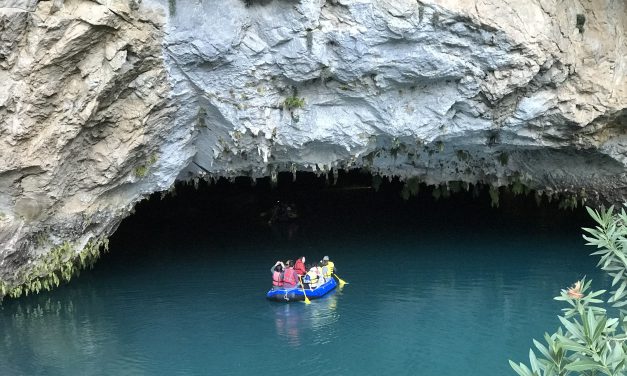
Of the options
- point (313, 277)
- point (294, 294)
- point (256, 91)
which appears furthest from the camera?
point (313, 277)

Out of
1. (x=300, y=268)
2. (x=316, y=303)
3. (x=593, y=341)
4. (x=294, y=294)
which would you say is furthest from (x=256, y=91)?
(x=593, y=341)

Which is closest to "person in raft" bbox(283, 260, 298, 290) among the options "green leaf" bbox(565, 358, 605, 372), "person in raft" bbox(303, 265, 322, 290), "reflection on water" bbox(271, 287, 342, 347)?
"person in raft" bbox(303, 265, 322, 290)

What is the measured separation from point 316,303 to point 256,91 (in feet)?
14.9

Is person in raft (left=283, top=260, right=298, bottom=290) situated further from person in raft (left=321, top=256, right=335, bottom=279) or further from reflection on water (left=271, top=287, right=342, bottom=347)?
person in raft (left=321, top=256, right=335, bottom=279)

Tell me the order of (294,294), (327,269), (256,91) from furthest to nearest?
(327,269) < (294,294) < (256,91)

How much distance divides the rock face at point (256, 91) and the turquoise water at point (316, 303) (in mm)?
1757

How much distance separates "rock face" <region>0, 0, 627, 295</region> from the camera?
12062 millimetres

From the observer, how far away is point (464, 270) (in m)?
17.0

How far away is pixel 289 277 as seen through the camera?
1488 cm

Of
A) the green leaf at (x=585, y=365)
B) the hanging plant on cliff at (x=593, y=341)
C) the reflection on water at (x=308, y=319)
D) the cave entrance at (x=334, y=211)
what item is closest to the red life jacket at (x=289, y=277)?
the reflection on water at (x=308, y=319)

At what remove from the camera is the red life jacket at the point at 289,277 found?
586 inches

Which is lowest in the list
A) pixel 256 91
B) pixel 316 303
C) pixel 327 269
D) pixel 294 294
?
pixel 316 303

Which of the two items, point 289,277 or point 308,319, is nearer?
point 308,319

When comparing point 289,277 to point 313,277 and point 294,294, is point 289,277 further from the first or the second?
point 313,277
